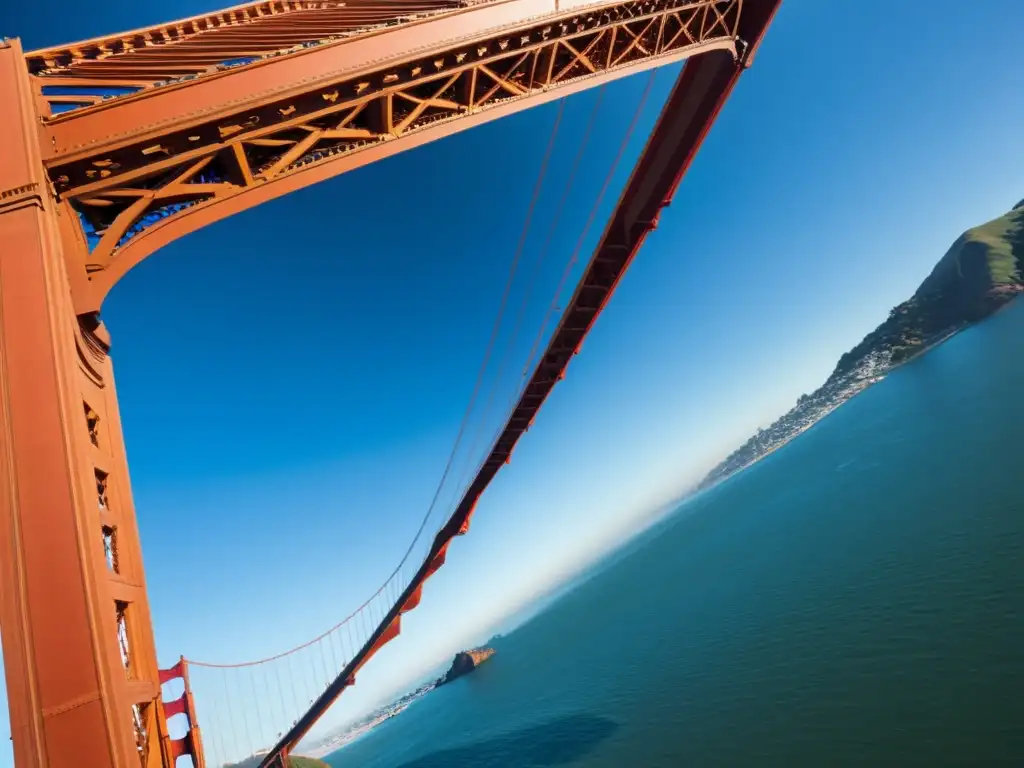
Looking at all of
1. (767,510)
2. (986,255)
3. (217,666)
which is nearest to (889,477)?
(767,510)

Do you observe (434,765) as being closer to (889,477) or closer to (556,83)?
(889,477)

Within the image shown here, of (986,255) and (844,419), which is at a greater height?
(986,255)

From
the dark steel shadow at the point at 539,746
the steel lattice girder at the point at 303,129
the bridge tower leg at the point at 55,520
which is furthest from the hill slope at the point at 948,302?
the bridge tower leg at the point at 55,520

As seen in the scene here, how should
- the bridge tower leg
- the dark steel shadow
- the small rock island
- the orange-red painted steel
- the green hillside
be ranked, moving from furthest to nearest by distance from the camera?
the small rock island < the green hillside < the dark steel shadow < the orange-red painted steel < the bridge tower leg

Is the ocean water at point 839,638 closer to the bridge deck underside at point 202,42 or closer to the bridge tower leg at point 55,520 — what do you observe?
the bridge tower leg at point 55,520

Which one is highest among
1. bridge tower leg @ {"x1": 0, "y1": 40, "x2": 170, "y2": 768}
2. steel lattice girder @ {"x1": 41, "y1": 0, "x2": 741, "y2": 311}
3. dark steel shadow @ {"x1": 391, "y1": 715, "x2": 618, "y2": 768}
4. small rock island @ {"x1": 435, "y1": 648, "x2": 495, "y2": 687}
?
steel lattice girder @ {"x1": 41, "y1": 0, "x2": 741, "y2": 311}

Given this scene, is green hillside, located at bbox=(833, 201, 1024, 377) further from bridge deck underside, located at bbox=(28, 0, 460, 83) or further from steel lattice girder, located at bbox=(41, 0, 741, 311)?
bridge deck underside, located at bbox=(28, 0, 460, 83)

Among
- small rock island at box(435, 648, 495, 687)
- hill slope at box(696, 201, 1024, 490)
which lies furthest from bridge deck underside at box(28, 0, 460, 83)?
hill slope at box(696, 201, 1024, 490)
